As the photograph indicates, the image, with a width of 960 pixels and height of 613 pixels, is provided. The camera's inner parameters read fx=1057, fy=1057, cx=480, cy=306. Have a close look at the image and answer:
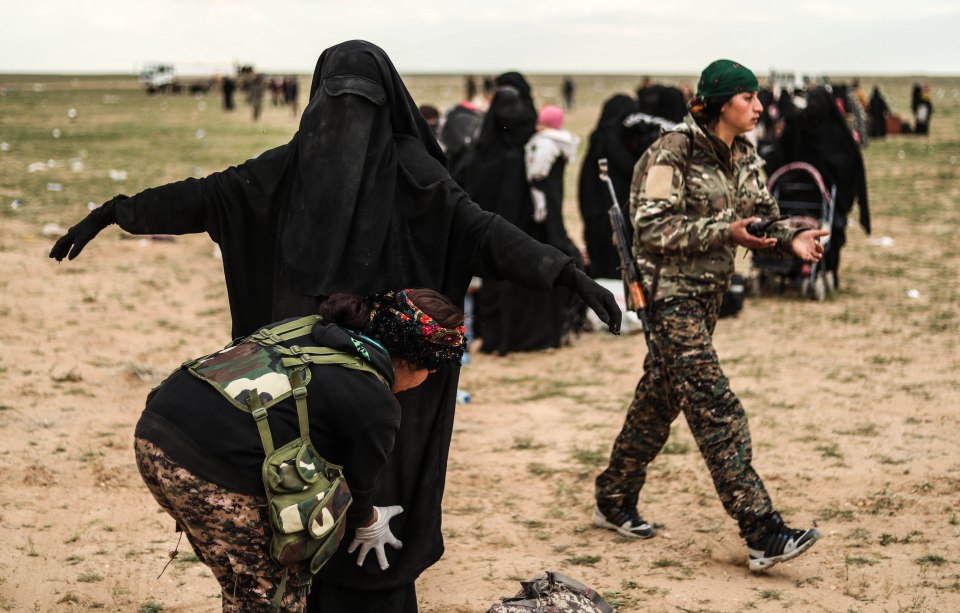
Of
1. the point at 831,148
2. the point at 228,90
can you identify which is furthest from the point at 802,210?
the point at 228,90

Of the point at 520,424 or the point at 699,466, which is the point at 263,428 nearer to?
the point at 699,466

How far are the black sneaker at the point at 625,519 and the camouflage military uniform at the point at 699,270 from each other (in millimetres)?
599

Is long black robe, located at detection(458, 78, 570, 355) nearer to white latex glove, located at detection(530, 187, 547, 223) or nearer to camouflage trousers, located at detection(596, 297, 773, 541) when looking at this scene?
white latex glove, located at detection(530, 187, 547, 223)

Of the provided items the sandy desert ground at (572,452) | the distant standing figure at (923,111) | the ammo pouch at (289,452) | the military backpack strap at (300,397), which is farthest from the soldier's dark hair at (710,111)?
the distant standing figure at (923,111)

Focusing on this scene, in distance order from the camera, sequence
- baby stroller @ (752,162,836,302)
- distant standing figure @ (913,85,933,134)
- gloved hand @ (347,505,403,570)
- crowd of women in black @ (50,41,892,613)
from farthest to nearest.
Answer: distant standing figure @ (913,85,933,134)
baby stroller @ (752,162,836,302)
crowd of women in black @ (50,41,892,613)
gloved hand @ (347,505,403,570)

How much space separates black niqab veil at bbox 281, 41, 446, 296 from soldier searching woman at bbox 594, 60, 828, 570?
113 cm

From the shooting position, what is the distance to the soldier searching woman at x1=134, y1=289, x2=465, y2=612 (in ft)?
7.93

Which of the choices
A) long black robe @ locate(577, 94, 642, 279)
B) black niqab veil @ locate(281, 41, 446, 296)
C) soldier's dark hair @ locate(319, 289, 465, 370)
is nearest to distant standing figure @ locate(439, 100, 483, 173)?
long black robe @ locate(577, 94, 642, 279)

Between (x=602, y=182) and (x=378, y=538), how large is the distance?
21.8 ft

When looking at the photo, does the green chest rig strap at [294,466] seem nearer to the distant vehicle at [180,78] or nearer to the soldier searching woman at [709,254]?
the soldier searching woman at [709,254]

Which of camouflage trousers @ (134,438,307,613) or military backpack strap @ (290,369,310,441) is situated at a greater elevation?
military backpack strap @ (290,369,310,441)

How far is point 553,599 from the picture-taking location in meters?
3.33

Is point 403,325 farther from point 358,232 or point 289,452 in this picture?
point 358,232

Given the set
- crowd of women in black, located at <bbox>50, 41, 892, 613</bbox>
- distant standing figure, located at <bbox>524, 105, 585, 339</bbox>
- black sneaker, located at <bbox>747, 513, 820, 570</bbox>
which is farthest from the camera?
distant standing figure, located at <bbox>524, 105, 585, 339</bbox>
